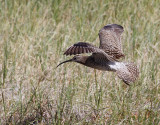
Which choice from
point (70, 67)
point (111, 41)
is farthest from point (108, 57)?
point (70, 67)

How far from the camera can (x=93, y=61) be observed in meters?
5.03

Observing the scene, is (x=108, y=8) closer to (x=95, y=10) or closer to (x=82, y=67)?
(x=95, y=10)

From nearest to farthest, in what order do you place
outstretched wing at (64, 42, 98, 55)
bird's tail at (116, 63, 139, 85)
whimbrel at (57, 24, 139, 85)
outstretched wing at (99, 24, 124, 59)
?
outstretched wing at (64, 42, 98, 55) → whimbrel at (57, 24, 139, 85) → bird's tail at (116, 63, 139, 85) → outstretched wing at (99, 24, 124, 59)

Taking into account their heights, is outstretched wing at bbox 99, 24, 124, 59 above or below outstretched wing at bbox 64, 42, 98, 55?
above

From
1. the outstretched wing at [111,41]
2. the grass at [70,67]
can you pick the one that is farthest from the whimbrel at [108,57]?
the grass at [70,67]

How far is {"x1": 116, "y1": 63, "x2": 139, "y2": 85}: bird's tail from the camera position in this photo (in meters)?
4.76

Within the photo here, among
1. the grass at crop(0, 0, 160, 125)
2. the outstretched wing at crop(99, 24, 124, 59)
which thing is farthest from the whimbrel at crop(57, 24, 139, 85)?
the grass at crop(0, 0, 160, 125)

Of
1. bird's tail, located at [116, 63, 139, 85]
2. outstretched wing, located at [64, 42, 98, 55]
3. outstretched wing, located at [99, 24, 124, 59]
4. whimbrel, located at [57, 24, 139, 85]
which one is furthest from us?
outstretched wing, located at [99, 24, 124, 59]

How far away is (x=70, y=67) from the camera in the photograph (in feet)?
17.8

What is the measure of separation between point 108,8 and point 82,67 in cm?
197

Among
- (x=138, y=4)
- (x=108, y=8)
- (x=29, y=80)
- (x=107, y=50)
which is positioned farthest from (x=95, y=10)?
(x=29, y=80)

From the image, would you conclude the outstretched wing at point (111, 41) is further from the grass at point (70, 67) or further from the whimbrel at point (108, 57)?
the grass at point (70, 67)

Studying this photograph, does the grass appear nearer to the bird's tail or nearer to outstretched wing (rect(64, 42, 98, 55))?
the bird's tail

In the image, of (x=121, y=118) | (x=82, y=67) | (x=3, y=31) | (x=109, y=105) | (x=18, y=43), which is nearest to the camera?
(x=121, y=118)
